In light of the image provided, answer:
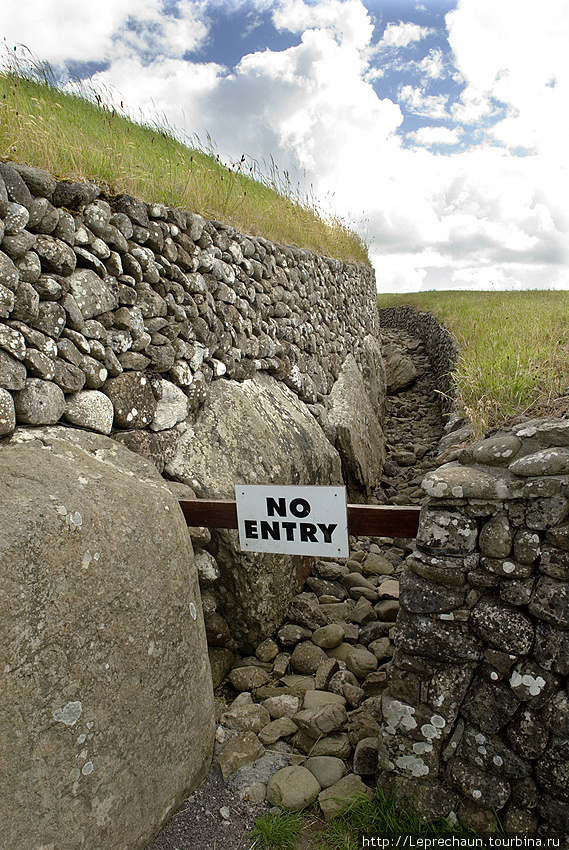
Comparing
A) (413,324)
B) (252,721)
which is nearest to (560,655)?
(252,721)

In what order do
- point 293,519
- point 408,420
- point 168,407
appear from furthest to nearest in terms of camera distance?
1. point 408,420
2. point 168,407
3. point 293,519

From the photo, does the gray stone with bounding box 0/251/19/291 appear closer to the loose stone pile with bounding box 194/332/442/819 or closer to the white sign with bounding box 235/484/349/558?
the white sign with bounding box 235/484/349/558

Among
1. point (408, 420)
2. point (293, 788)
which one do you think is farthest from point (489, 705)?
point (408, 420)

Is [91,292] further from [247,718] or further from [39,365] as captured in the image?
[247,718]

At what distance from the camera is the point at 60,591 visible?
2.47 m

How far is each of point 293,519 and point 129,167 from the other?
3212 mm

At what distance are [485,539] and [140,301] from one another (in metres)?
2.81

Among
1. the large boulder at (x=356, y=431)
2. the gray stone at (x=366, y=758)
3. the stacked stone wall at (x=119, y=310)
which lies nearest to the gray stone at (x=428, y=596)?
the gray stone at (x=366, y=758)

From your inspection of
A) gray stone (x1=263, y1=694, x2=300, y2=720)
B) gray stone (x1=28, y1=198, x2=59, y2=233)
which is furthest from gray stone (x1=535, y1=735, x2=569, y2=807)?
gray stone (x1=28, y1=198, x2=59, y2=233)

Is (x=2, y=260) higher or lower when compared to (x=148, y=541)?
higher

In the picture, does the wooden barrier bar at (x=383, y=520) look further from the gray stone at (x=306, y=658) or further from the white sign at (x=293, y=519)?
the gray stone at (x=306, y=658)

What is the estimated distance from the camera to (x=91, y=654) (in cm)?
254

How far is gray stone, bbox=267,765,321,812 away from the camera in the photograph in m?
2.98

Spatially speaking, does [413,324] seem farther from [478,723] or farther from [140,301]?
[478,723]
